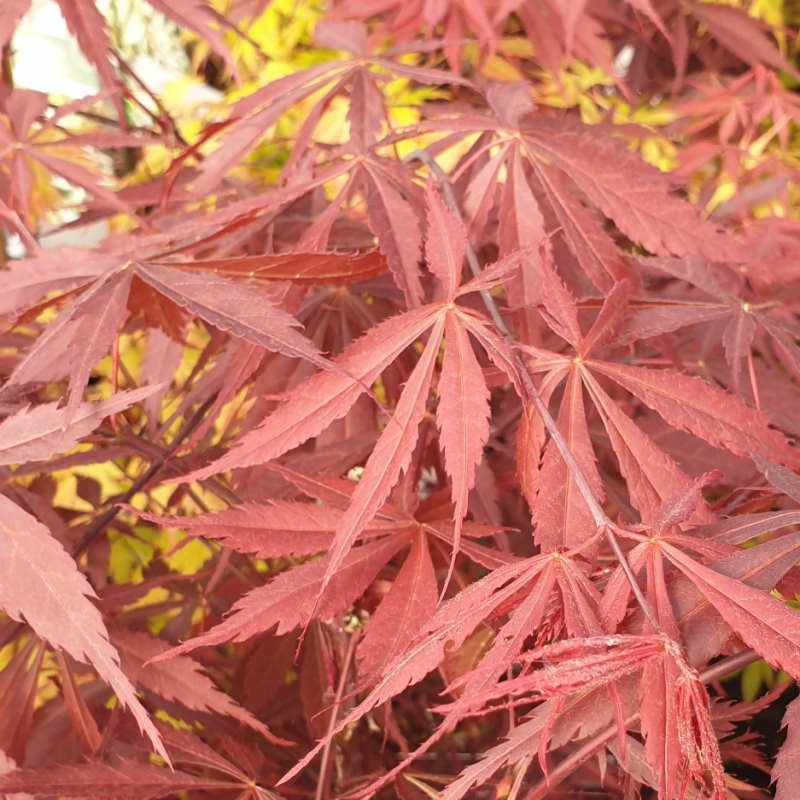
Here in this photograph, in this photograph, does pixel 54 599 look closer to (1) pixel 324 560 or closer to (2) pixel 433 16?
(1) pixel 324 560

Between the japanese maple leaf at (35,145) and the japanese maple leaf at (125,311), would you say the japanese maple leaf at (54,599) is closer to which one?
the japanese maple leaf at (125,311)

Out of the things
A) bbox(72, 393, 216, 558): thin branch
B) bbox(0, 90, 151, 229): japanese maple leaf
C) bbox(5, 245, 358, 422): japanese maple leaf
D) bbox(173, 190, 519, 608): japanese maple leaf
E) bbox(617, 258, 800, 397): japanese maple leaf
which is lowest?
Answer: bbox(72, 393, 216, 558): thin branch

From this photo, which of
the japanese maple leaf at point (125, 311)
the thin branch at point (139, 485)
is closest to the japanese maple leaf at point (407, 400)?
the japanese maple leaf at point (125, 311)

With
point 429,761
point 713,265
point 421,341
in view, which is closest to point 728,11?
point 713,265

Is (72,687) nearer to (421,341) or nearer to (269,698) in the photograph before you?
→ (269,698)

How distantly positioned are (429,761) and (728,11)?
0.97m

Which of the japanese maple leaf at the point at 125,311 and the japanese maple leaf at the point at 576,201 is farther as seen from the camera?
the japanese maple leaf at the point at 576,201

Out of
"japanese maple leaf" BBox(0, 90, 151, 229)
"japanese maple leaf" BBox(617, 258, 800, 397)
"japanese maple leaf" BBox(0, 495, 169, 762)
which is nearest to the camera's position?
"japanese maple leaf" BBox(0, 495, 169, 762)

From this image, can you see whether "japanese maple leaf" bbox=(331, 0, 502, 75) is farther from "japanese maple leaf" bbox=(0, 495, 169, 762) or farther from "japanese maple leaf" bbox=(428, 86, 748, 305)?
"japanese maple leaf" bbox=(0, 495, 169, 762)

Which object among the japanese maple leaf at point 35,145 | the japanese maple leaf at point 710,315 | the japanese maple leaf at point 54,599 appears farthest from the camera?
the japanese maple leaf at point 35,145

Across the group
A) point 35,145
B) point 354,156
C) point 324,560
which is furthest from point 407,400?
point 35,145

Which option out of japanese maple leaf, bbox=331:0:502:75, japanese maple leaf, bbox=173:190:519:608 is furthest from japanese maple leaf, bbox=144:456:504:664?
japanese maple leaf, bbox=331:0:502:75

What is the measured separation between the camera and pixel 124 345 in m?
1.40

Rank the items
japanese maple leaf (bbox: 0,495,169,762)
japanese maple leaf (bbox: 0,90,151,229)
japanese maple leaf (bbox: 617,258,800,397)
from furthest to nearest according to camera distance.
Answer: japanese maple leaf (bbox: 0,90,151,229) → japanese maple leaf (bbox: 617,258,800,397) → japanese maple leaf (bbox: 0,495,169,762)
